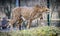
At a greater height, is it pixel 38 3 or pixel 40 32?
pixel 38 3

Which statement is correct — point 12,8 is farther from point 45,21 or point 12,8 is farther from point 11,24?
point 45,21

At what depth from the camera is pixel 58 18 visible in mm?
3398

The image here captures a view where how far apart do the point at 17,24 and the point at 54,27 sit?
0.72 meters

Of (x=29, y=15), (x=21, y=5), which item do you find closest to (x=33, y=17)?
(x=29, y=15)

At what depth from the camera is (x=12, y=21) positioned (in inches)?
136

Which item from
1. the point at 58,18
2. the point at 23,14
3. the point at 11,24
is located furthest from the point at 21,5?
the point at 58,18

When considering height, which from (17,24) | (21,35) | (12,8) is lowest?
(21,35)

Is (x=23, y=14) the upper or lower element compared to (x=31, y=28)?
upper

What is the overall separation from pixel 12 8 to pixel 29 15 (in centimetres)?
36

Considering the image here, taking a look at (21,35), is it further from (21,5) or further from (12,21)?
(21,5)

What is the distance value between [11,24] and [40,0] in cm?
74

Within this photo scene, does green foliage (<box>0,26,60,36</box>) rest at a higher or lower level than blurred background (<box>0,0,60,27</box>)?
lower

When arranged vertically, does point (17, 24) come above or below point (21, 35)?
above

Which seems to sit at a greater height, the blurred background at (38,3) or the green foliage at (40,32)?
the blurred background at (38,3)
